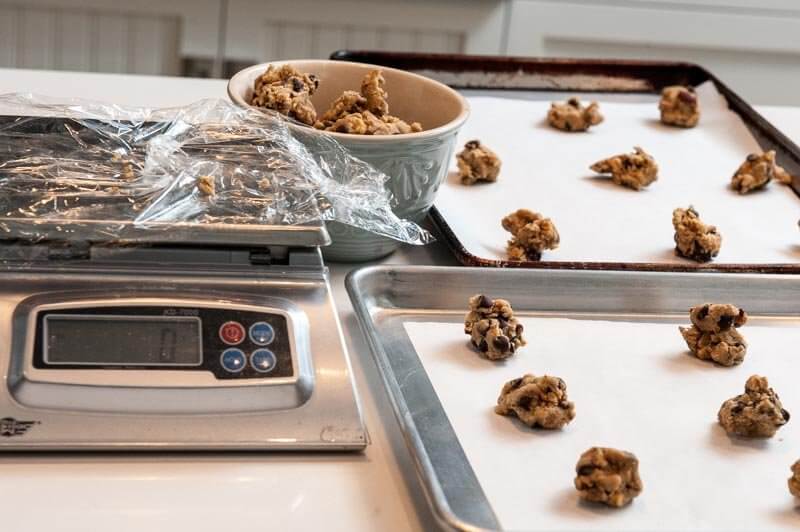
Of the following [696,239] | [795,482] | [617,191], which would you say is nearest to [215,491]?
[795,482]

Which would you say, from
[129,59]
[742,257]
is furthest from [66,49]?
[742,257]

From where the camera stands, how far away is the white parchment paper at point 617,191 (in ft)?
3.89

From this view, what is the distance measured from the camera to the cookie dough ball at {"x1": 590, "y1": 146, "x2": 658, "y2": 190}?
132cm

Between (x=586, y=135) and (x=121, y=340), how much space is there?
2.83ft

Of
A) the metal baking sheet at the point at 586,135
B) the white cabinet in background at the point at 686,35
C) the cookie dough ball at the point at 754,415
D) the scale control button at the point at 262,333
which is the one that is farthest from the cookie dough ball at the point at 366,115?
the white cabinet in background at the point at 686,35

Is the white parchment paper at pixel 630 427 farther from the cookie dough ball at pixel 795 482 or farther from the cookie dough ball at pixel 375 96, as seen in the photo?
the cookie dough ball at pixel 375 96

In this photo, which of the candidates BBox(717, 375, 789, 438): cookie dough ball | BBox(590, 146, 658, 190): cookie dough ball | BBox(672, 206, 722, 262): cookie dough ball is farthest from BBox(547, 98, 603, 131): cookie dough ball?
BBox(717, 375, 789, 438): cookie dough ball

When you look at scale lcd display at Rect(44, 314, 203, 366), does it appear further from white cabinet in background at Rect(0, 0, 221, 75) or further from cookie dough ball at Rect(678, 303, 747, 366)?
white cabinet in background at Rect(0, 0, 221, 75)

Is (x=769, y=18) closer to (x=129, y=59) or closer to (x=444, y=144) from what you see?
(x=129, y=59)

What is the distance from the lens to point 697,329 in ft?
3.22

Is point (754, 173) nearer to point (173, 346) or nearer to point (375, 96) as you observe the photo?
point (375, 96)

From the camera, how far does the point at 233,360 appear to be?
788 millimetres

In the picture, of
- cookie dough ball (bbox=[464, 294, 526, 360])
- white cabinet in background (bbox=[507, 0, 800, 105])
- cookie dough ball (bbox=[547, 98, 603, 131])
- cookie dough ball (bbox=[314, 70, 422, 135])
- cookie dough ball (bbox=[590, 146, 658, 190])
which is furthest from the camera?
white cabinet in background (bbox=[507, 0, 800, 105])

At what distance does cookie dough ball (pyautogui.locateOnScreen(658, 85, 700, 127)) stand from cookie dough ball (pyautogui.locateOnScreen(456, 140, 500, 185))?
1.23 ft
